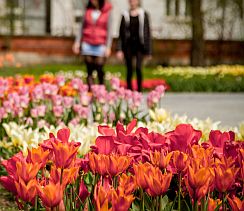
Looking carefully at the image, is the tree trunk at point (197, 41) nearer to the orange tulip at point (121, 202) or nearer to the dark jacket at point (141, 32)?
the dark jacket at point (141, 32)

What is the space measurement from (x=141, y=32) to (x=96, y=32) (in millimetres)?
1130

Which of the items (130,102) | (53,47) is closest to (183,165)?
(130,102)

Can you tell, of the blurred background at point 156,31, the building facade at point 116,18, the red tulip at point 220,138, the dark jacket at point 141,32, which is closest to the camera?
the red tulip at point 220,138

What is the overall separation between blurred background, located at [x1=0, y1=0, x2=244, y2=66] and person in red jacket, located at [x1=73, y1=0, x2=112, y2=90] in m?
13.3

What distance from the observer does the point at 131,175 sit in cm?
288

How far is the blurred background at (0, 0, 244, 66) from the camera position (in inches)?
1140

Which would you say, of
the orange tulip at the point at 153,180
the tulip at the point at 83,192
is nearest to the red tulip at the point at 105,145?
the tulip at the point at 83,192

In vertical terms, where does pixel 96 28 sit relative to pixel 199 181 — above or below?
above

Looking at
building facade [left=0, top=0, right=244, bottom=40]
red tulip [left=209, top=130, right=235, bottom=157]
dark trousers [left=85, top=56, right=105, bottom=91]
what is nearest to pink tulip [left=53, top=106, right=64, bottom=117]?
red tulip [left=209, top=130, right=235, bottom=157]

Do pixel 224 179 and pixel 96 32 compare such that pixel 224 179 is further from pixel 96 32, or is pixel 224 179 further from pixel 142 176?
pixel 96 32

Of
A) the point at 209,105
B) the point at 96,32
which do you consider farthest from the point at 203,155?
the point at 209,105

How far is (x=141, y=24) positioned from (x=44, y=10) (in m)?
19.1

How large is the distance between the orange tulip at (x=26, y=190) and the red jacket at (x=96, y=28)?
34.2 ft

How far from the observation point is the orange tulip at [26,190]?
2.57m
